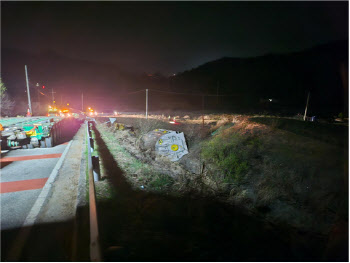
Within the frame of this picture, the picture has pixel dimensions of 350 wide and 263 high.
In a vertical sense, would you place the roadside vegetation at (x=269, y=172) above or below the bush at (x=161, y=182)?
above

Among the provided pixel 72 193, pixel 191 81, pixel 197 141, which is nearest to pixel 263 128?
pixel 197 141

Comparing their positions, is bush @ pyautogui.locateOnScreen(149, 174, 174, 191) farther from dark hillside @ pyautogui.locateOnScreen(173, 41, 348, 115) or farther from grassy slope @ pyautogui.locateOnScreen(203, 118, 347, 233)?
dark hillside @ pyautogui.locateOnScreen(173, 41, 348, 115)

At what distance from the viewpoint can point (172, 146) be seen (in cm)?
855

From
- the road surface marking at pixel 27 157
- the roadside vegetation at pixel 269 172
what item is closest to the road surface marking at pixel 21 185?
the roadside vegetation at pixel 269 172

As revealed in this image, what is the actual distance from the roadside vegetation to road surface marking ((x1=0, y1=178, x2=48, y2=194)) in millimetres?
2476

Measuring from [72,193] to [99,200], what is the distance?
887 mm

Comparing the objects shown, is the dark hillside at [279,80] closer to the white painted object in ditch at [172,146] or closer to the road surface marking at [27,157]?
the white painted object in ditch at [172,146]

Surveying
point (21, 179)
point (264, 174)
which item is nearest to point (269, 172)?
point (264, 174)

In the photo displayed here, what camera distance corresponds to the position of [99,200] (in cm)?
436

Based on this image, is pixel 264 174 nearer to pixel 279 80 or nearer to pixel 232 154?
pixel 232 154

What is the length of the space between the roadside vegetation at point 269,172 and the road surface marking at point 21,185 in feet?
8.12

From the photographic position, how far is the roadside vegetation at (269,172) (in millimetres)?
4129

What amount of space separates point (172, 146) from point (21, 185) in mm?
5492

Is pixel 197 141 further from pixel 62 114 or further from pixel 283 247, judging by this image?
pixel 62 114
